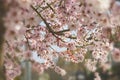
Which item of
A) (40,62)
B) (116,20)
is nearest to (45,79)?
(40,62)

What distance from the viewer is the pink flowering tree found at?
309cm

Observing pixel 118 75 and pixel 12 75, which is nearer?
pixel 12 75

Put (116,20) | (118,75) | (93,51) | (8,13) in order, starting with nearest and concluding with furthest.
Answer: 1. (8,13)
2. (116,20)
3. (93,51)
4. (118,75)

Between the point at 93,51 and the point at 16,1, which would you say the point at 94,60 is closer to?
the point at 93,51

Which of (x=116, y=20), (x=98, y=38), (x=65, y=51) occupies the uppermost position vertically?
(x=65, y=51)

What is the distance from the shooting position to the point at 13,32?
290 centimetres

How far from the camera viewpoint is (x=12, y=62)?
18.5 feet

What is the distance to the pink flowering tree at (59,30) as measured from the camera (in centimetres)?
309

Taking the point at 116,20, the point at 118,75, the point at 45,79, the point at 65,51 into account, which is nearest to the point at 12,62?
the point at 65,51

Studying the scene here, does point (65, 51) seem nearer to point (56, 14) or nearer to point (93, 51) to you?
point (93, 51)

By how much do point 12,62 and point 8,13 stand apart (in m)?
2.96

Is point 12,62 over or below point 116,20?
over

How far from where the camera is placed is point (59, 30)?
5219mm

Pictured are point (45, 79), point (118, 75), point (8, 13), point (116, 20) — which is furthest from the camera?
point (45, 79)
